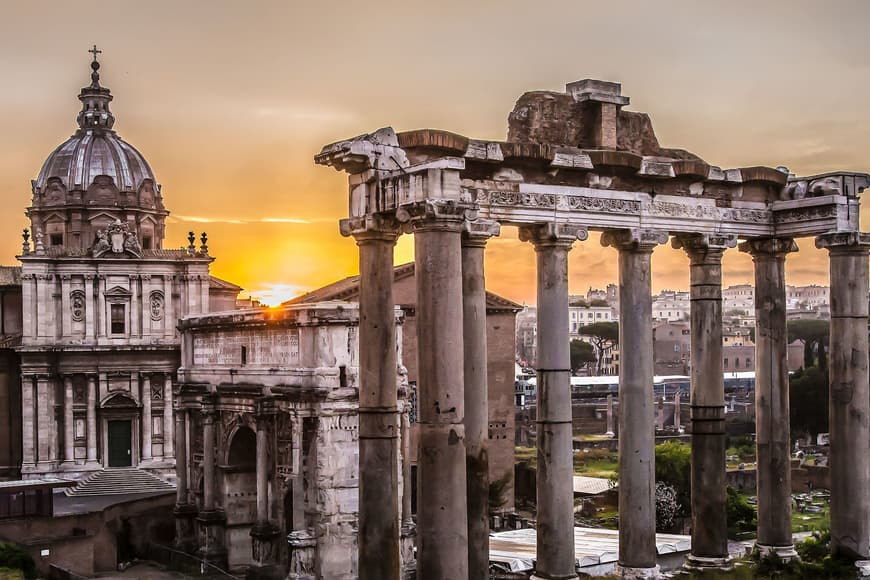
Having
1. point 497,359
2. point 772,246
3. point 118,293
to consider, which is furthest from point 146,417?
point 772,246

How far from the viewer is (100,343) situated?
4934 centimetres

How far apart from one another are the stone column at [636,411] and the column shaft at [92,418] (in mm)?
35335

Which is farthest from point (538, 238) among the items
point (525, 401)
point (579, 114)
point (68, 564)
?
point (525, 401)

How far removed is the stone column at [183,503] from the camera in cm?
4038

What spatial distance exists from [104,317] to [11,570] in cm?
1769

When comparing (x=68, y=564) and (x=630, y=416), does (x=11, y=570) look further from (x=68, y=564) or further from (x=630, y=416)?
(x=630, y=416)

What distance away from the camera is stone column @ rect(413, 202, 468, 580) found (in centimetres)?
1412

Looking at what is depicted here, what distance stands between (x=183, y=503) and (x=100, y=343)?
11.1 meters

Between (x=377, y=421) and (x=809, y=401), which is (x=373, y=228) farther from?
(x=809, y=401)

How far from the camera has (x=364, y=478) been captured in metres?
14.6

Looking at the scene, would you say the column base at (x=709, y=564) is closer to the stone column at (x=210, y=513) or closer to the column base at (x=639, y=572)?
the column base at (x=639, y=572)

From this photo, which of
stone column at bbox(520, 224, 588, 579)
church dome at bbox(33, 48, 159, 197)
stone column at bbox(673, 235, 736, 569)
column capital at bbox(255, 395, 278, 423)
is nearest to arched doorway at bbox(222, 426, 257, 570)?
column capital at bbox(255, 395, 278, 423)

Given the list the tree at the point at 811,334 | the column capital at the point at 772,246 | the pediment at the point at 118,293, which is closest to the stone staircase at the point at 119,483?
the pediment at the point at 118,293

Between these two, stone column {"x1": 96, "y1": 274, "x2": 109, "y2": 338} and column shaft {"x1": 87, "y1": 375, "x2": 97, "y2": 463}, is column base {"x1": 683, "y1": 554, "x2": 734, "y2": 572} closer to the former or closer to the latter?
column shaft {"x1": 87, "y1": 375, "x2": 97, "y2": 463}
